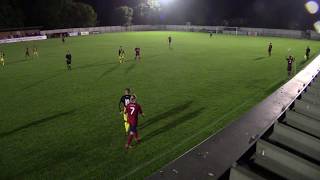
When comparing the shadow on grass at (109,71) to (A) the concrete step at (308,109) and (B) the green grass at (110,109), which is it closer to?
(B) the green grass at (110,109)

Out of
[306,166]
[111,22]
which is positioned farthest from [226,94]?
[111,22]

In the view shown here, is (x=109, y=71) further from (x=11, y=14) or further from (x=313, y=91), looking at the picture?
(x=11, y=14)

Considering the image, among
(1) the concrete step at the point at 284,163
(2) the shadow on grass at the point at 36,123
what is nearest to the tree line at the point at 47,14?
(2) the shadow on grass at the point at 36,123

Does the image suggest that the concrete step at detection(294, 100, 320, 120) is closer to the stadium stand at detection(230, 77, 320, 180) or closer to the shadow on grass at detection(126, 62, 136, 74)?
the stadium stand at detection(230, 77, 320, 180)

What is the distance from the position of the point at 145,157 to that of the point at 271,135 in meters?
4.79

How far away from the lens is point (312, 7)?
83.9m

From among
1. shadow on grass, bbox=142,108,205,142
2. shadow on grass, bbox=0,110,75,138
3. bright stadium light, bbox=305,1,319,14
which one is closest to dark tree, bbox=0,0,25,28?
shadow on grass, bbox=0,110,75,138

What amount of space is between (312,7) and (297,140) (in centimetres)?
Result: 8697

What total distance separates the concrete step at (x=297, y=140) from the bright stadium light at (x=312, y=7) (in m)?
84.9

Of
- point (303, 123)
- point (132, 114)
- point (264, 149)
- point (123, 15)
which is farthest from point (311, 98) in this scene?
point (123, 15)

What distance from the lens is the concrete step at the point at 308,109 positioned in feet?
31.9

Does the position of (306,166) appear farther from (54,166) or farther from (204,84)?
(204,84)

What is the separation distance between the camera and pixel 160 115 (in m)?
16.2

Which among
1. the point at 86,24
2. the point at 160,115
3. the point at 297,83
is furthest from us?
the point at 86,24
